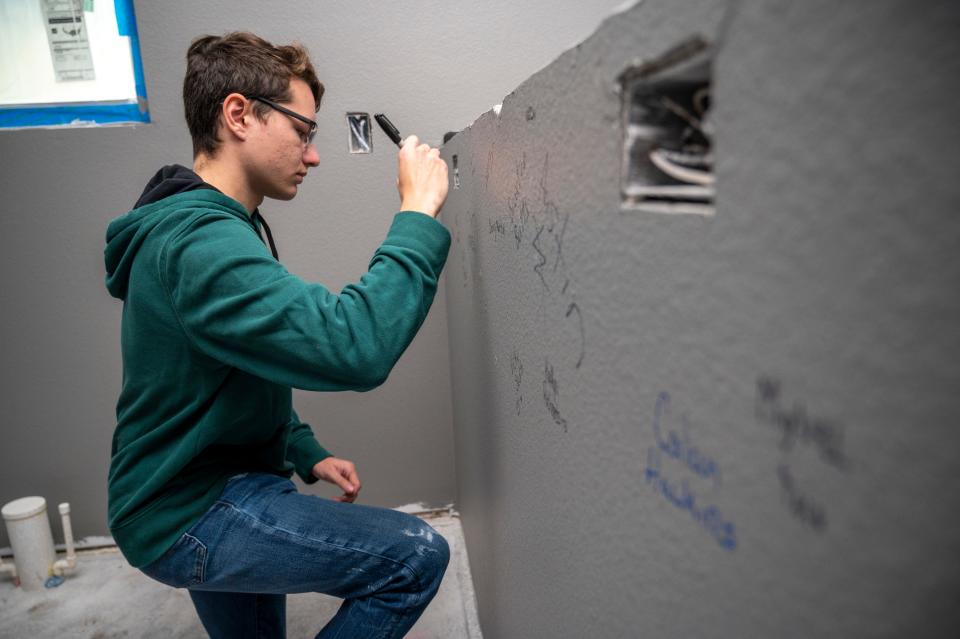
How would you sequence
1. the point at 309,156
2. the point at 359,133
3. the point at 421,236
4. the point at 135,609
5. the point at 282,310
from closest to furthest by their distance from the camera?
the point at 282,310, the point at 421,236, the point at 309,156, the point at 135,609, the point at 359,133

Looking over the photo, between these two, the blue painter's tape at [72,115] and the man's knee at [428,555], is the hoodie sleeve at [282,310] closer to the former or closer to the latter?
the man's knee at [428,555]

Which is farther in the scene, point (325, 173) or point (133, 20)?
point (325, 173)

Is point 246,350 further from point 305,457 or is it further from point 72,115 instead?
point 72,115

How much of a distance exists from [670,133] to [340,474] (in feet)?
3.29

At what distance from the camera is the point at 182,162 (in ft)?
5.41

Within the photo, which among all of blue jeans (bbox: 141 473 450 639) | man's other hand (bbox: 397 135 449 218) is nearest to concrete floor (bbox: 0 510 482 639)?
blue jeans (bbox: 141 473 450 639)

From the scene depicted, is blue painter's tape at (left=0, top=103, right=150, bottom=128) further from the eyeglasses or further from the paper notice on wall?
the eyeglasses

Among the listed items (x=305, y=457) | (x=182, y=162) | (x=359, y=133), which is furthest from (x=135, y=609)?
(x=359, y=133)

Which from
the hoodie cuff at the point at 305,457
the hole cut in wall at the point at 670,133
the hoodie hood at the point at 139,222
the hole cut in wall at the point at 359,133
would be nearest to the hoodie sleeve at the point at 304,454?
the hoodie cuff at the point at 305,457

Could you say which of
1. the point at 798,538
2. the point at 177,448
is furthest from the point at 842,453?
the point at 177,448

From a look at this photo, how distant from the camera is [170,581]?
911 millimetres

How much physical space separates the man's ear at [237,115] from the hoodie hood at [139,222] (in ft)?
0.33

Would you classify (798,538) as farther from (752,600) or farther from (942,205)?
(942,205)

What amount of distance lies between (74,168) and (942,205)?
1.97 metres
